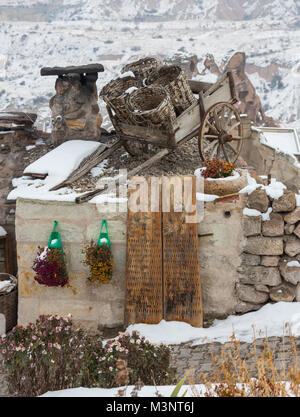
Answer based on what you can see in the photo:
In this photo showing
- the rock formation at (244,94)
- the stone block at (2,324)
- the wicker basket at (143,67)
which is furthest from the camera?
the rock formation at (244,94)

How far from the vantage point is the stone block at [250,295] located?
5.50 metres

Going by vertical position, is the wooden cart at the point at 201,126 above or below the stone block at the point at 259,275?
above

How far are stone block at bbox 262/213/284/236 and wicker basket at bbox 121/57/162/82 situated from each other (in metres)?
3.27

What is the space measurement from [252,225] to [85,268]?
7.20 feet

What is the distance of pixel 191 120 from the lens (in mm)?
6633

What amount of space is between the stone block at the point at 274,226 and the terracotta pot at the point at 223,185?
21.7 inches

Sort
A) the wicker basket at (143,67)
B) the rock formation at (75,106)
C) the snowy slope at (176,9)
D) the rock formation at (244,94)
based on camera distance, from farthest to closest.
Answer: the snowy slope at (176,9), the rock formation at (244,94), the rock formation at (75,106), the wicker basket at (143,67)

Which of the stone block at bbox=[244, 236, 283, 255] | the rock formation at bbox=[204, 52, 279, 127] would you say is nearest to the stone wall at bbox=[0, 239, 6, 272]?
the stone block at bbox=[244, 236, 283, 255]

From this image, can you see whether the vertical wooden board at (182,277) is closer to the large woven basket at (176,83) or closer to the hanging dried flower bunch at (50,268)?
the hanging dried flower bunch at (50,268)

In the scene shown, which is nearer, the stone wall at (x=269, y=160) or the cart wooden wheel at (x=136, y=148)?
the cart wooden wheel at (x=136, y=148)

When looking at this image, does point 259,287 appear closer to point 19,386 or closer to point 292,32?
point 19,386

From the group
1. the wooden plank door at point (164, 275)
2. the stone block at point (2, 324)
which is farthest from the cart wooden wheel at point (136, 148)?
the stone block at point (2, 324)

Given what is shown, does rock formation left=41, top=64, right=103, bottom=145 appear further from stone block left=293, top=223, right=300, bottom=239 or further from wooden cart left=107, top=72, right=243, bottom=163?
stone block left=293, top=223, right=300, bottom=239
